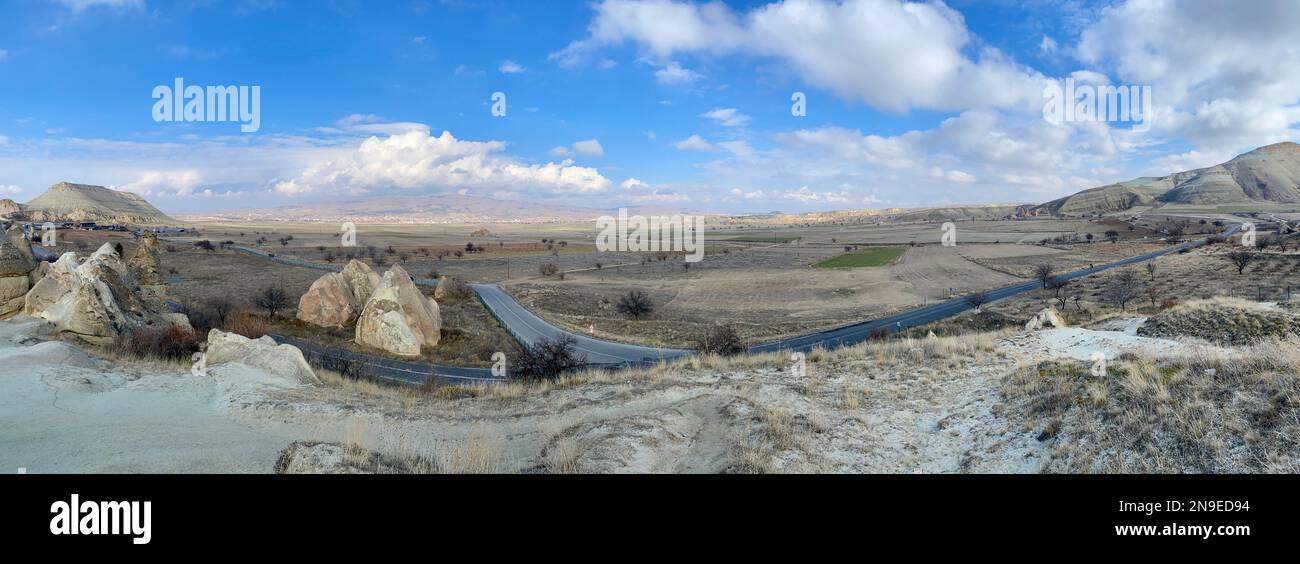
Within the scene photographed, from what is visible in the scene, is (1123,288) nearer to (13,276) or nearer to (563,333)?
(563,333)

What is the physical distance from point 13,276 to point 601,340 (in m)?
31.0

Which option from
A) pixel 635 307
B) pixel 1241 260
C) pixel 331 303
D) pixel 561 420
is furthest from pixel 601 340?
pixel 1241 260

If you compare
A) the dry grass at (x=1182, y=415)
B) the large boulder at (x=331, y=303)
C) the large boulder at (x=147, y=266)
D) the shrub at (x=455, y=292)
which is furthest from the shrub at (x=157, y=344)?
the shrub at (x=455, y=292)

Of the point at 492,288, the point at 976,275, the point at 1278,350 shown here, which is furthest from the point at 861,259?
the point at 1278,350

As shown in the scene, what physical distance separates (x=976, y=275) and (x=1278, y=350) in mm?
87361

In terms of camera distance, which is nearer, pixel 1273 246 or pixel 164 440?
pixel 164 440

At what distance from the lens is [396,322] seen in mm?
36812

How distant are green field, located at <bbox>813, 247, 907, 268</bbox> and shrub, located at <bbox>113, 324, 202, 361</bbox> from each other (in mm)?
98737

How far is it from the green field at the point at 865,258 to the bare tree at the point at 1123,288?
39.1m

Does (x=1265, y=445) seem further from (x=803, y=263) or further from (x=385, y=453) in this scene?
(x=803, y=263)

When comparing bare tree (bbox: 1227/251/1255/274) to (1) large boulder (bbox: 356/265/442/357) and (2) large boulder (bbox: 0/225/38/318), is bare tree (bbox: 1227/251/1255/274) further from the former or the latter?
(2) large boulder (bbox: 0/225/38/318)

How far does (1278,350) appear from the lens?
9.51m
